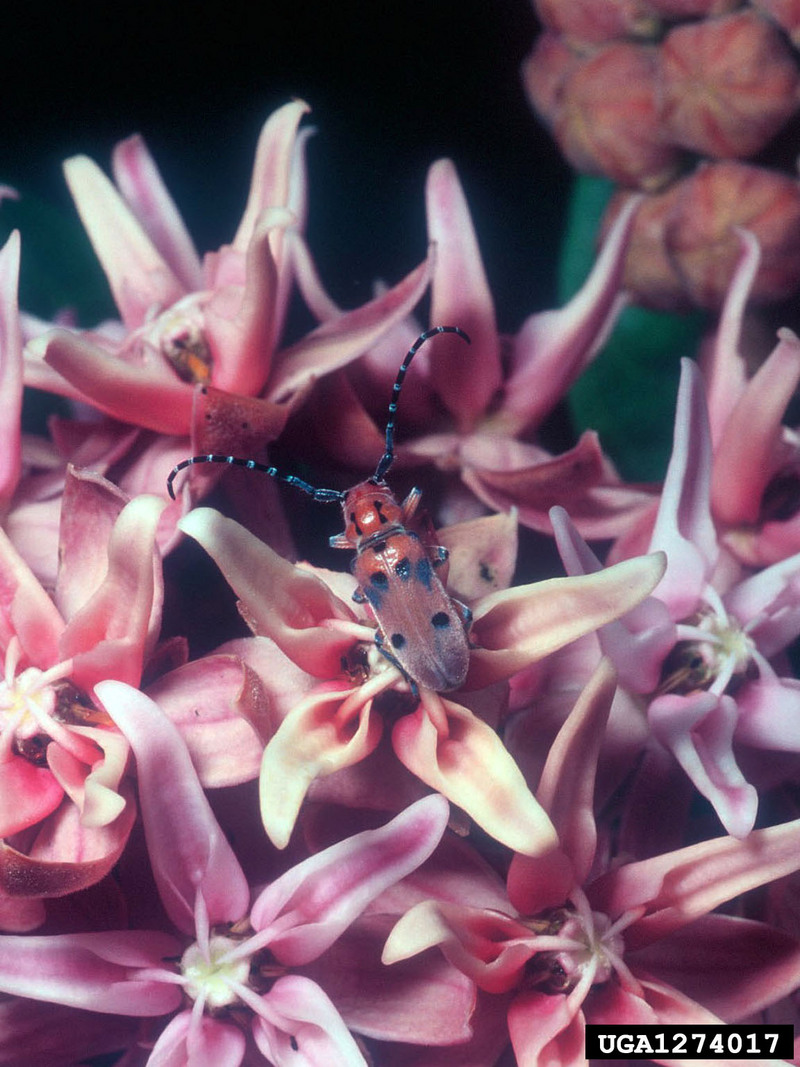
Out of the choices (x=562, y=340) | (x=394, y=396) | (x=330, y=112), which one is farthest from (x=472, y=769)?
(x=330, y=112)

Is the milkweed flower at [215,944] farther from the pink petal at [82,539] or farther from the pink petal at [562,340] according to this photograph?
the pink petal at [562,340]

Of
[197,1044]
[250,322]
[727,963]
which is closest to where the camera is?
[197,1044]

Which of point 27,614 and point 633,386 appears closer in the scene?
point 27,614

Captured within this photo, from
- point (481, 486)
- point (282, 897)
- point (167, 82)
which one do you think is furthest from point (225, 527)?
point (167, 82)

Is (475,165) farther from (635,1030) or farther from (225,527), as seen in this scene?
(635,1030)

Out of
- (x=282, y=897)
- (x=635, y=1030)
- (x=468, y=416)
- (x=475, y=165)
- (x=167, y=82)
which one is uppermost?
(x=167, y=82)

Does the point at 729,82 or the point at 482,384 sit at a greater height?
the point at 729,82

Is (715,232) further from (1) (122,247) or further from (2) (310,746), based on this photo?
(2) (310,746)

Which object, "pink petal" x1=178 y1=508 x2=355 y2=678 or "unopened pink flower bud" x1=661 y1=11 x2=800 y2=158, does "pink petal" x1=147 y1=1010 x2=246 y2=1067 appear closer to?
"pink petal" x1=178 y1=508 x2=355 y2=678
